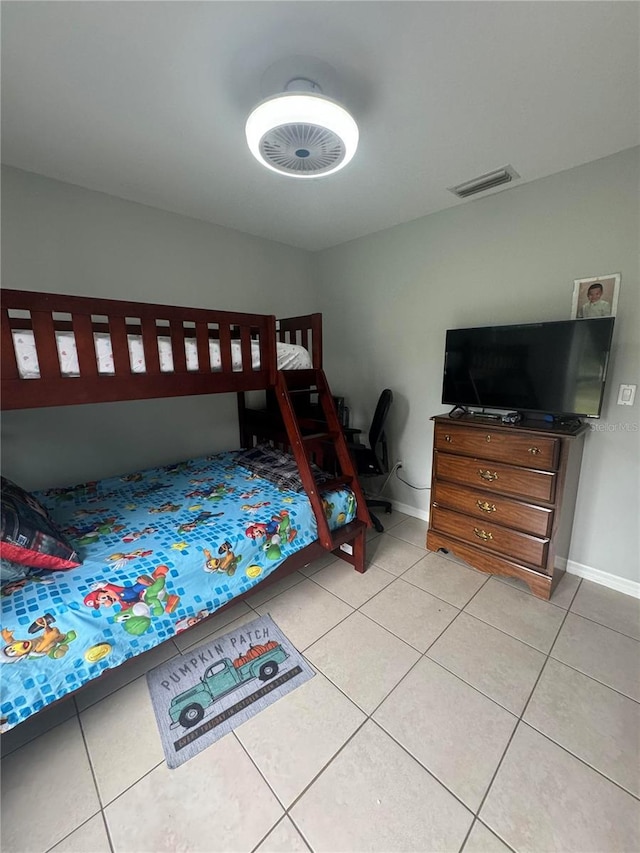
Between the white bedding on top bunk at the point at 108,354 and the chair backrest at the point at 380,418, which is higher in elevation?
the white bedding on top bunk at the point at 108,354

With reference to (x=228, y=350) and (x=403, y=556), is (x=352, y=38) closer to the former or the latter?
(x=228, y=350)

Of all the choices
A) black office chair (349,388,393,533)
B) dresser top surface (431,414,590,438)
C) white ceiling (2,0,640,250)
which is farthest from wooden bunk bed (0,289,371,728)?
white ceiling (2,0,640,250)

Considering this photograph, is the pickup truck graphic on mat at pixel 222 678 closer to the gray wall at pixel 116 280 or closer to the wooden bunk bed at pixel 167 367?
the wooden bunk bed at pixel 167 367

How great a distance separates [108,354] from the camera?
139 cm

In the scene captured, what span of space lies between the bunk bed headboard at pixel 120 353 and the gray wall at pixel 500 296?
1.39 meters

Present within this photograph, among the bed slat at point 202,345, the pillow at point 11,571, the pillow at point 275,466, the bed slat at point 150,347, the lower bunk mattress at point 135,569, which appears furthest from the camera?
the pillow at point 275,466

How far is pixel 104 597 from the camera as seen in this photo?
1231 millimetres

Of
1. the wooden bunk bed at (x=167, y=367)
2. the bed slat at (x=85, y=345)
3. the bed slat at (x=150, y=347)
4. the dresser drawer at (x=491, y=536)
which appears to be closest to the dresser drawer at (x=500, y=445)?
the dresser drawer at (x=491, y=536)

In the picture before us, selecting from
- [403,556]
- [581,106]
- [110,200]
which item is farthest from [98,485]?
[581,106]

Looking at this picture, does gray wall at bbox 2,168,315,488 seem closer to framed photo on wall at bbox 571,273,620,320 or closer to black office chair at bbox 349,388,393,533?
black office chair at bbox 349,388,393,533

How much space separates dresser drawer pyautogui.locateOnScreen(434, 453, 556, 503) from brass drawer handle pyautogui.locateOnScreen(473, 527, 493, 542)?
276mm

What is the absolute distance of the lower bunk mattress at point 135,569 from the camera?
110cm

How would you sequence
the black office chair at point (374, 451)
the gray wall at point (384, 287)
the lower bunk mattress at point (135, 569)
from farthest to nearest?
the black office chair at point (374, 451), the gray wall at point (384, 287), the lower bunk mattress at point (135, 569)

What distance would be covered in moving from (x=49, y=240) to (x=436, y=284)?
2.58 m
